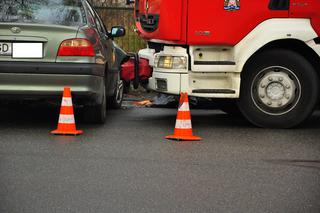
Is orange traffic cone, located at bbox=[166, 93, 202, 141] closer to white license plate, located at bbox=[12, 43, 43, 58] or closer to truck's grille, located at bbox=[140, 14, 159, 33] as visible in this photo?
truck's grille, located at bbox=[140, 14, 159, 33]

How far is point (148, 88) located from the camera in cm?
935

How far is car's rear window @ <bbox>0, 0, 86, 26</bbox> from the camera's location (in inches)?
335

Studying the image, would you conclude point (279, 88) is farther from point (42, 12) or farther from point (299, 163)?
point (42, 12)

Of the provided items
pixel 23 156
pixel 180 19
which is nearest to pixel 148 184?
pixel 23 156

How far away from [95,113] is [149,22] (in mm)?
1312

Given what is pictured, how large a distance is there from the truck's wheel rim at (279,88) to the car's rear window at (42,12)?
223 centimetres

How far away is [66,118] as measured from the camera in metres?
8.20

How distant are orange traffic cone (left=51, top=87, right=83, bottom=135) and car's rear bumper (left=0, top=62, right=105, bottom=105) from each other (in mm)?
134

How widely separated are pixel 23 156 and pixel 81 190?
4.74 ft

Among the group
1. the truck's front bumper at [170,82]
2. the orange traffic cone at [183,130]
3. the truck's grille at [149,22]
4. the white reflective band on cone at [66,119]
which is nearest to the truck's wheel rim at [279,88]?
the truck's front bumper at [170,82]

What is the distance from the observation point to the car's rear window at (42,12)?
8.51 meters

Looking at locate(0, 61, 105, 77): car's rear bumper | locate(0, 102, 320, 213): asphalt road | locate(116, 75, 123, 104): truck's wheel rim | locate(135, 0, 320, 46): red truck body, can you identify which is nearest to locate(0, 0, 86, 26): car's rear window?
locate(0, 61, 105, 77): car's rear bumper

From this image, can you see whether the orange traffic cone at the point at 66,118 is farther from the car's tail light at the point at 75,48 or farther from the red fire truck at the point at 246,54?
the red fire truck at the point at 246,54

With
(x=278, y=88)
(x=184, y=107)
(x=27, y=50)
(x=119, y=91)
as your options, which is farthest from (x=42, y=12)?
(x=278, y=88)
